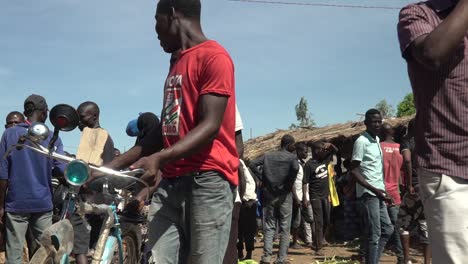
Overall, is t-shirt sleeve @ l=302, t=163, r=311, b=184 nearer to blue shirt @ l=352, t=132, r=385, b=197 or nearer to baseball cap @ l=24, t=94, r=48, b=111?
blue shirt @ l=352, t=132, r=385, b=197

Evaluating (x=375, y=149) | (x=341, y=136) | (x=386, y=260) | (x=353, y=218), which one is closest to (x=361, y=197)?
(x=375, y=149)

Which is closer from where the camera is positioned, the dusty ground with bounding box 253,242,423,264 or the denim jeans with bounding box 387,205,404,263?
the denim jeans with bounding box 387,205,404,263

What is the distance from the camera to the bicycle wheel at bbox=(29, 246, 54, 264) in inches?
100

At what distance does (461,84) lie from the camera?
2033 mm

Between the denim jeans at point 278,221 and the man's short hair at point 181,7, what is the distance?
564 cm

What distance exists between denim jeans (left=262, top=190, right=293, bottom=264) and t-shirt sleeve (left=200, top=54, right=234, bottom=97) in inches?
224

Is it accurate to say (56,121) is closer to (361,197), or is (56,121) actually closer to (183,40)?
(183,40)

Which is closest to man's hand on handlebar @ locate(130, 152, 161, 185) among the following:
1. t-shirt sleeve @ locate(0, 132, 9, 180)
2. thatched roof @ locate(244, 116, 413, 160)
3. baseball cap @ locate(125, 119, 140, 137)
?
t-shirt sleeve @ locate(0, 132, 9, 180)

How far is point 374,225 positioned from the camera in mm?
5926

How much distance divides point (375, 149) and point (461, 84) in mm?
4337

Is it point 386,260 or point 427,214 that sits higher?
point 427,214

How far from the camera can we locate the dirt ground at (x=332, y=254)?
8.72 meters

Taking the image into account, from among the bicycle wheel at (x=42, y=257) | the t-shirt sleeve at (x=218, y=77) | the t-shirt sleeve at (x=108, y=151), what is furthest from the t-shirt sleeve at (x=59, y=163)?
the t-shirt sleeve at (x=218, y=77)

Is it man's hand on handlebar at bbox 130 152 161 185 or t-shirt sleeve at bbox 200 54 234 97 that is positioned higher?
t-shirt sleeve at bbox 200 54 234 97
